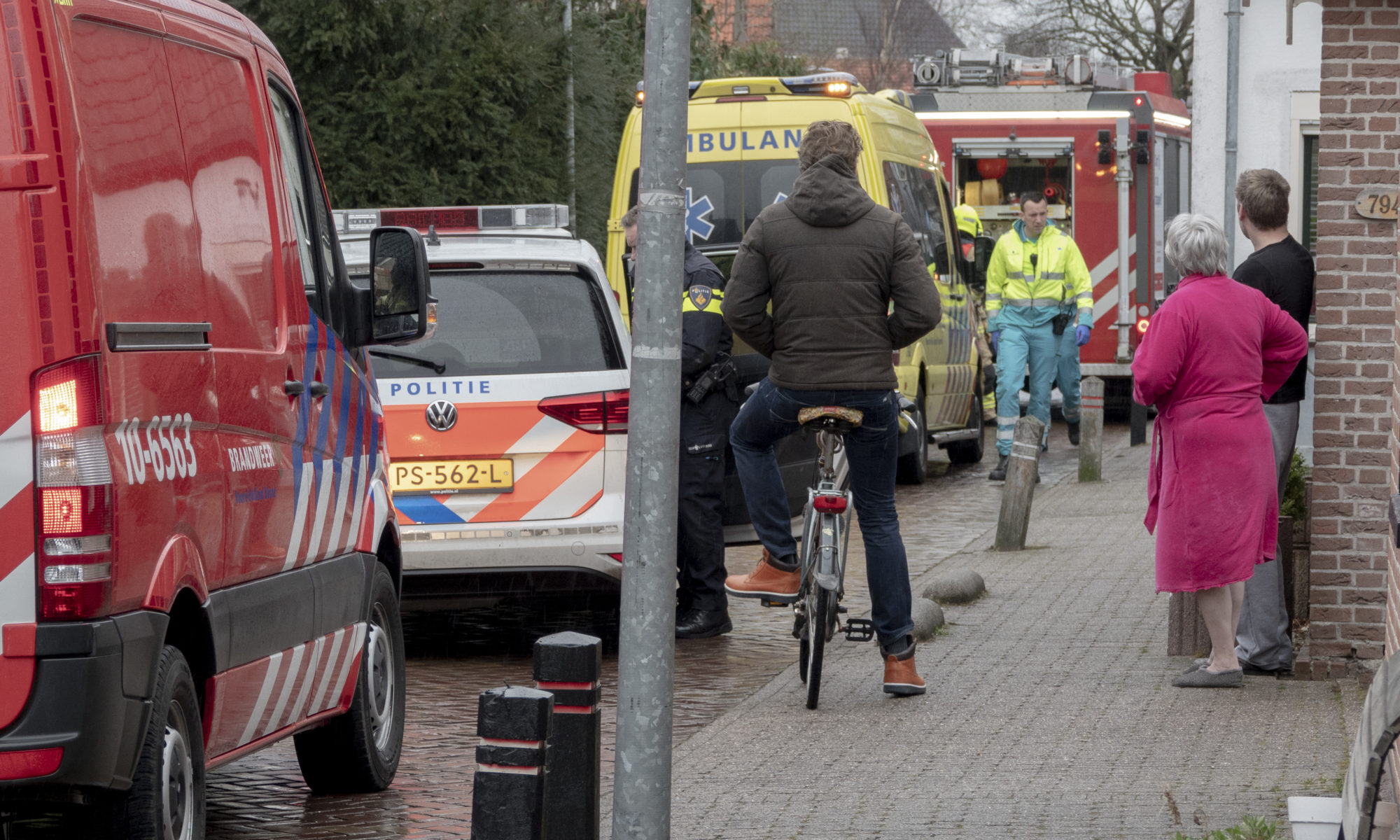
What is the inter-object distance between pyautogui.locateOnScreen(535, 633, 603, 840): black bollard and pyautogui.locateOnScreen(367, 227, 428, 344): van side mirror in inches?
67.3

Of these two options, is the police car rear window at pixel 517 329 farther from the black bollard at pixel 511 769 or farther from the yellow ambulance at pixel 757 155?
the yellow ambulance at pixel 757 155

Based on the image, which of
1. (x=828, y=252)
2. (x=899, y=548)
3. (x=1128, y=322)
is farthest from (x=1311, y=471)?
(x=1128, y=322)

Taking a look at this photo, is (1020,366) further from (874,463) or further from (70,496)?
(70,496)

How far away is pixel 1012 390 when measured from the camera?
15516 mm

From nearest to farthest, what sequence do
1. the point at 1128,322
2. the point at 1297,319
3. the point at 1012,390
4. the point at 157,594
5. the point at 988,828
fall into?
the point at 157,594
the point at 988,828
the point at 1297,319
the point at 1012,390
the point at 1128,322

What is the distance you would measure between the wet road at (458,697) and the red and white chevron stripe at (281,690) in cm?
42

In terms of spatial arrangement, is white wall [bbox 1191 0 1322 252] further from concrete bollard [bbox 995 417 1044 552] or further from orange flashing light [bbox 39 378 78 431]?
orange flashing light [bbox 39 378 78 431]

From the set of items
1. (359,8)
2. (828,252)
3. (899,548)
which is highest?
(359,8)

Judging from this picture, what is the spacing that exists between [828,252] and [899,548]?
114 centimetres

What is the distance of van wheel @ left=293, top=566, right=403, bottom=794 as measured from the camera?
5871 mm

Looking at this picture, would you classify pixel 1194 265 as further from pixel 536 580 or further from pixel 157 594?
pixel 157 594

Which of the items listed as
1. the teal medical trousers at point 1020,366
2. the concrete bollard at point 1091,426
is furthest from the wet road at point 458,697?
the teal medical trousers at point 1020,366

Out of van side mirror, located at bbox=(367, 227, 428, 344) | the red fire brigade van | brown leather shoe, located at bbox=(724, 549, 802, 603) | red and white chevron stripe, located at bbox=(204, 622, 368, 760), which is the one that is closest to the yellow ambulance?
brown leather shoe, located at bbox=(724, 549, 802, 603)

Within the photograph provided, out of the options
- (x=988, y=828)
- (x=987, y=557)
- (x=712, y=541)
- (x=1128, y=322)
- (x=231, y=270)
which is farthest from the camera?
(x=1128, y=322)
